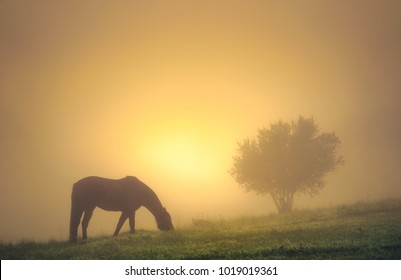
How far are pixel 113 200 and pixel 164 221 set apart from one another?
342 centimetres

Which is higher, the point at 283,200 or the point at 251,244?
the point at 283,200

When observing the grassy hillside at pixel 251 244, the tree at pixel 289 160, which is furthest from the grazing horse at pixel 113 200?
the tree at pixel 289 160

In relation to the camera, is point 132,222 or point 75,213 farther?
point 132,222

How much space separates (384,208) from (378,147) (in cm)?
2123

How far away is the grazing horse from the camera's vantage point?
2359 cm

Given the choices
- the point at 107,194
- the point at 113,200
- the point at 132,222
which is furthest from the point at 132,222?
the point at 107,194

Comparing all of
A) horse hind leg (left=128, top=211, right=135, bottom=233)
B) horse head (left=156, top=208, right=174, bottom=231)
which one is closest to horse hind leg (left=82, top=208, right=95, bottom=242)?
horse hind leg (left=128, top=211, right=135, bottom=233)

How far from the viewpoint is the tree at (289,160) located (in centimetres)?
4088

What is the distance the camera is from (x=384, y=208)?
99.7 ft

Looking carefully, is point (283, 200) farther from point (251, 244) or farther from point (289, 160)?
point (251, 244)

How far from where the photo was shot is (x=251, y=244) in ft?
63.8

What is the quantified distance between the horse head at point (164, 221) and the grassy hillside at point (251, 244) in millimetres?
2451

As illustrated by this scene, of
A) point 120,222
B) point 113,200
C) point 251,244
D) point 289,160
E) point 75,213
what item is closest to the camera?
point 251,244
